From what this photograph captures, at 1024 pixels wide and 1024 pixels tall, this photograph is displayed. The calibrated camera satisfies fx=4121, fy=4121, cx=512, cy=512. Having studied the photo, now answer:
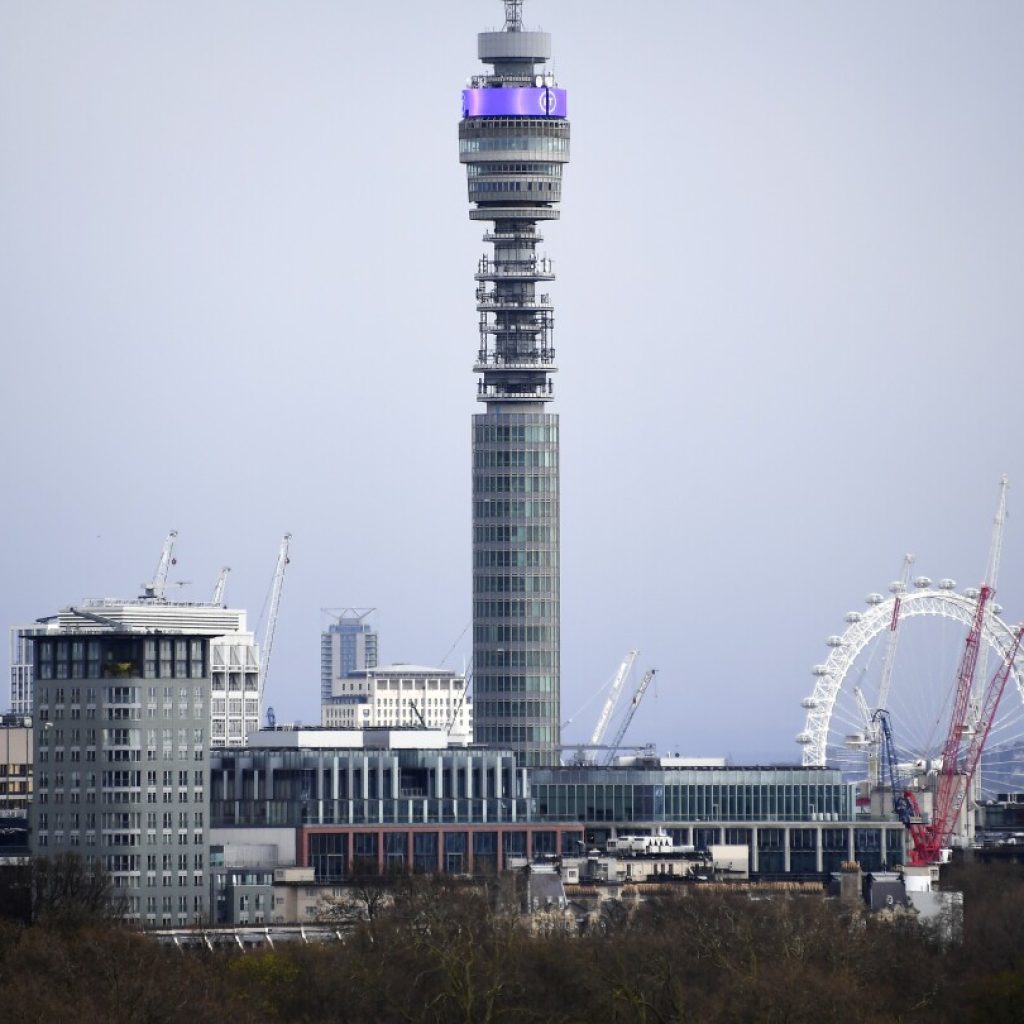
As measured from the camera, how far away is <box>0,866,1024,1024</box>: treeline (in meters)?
171

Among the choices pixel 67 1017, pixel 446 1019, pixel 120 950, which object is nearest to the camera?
pixel 67 1017

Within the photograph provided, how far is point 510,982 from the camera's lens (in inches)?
7111

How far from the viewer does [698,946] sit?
197m

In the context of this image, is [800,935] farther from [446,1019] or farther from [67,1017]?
[67,1017]

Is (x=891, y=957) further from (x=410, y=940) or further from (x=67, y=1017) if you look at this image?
(x=67, y=1017)

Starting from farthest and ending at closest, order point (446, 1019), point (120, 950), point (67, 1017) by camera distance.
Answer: point (120, 950), point (446, 1019), point (67, 1017)

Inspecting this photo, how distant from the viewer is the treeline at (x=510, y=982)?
171 metres

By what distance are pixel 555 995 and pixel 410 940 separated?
15008mm

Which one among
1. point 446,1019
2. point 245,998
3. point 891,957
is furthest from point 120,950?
point 891,957

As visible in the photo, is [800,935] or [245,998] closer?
[245,998]

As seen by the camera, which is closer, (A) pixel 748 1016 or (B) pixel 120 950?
(A) pixel 748 1016

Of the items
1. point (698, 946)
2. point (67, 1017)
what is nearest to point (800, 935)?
point (698, 946)

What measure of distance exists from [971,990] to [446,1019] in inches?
968

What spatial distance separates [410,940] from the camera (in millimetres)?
195250
